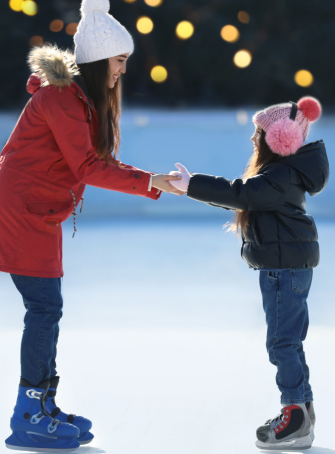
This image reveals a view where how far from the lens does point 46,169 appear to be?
1595 millimetres

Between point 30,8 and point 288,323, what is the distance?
26.2ft

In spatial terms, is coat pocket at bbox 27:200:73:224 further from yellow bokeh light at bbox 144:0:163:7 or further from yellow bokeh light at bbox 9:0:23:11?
yellow bokeh light at bbox 9:0:23:11

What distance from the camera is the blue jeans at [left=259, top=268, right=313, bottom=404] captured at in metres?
Answer: 1.60

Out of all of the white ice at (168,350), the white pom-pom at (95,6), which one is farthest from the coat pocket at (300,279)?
the white pom-pom at (95,6)

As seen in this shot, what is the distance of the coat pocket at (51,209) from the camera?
1.58m

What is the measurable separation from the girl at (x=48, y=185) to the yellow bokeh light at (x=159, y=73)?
7337 millimetres

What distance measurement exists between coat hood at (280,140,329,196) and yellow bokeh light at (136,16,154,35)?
738 cm

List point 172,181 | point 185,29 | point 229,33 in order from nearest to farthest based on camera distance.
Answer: point 172,181, point 229,33, point 185,29

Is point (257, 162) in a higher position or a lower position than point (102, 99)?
lower

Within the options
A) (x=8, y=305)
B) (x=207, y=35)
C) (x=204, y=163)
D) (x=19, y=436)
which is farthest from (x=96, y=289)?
(x=207, y=35)

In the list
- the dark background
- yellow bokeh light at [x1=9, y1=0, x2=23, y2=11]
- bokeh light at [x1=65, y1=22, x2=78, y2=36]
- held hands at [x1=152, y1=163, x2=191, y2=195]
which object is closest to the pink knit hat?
held hands at [x1=152, y1=163, x2=191, y2=195]

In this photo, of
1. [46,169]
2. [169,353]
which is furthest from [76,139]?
[169,353]

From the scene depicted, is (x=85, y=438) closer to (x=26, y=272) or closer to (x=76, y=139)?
(x=26, y=272)

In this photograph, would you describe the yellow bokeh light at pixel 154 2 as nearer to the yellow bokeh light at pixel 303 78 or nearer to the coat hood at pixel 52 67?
the yellow bokeh light at pixel 303 78
